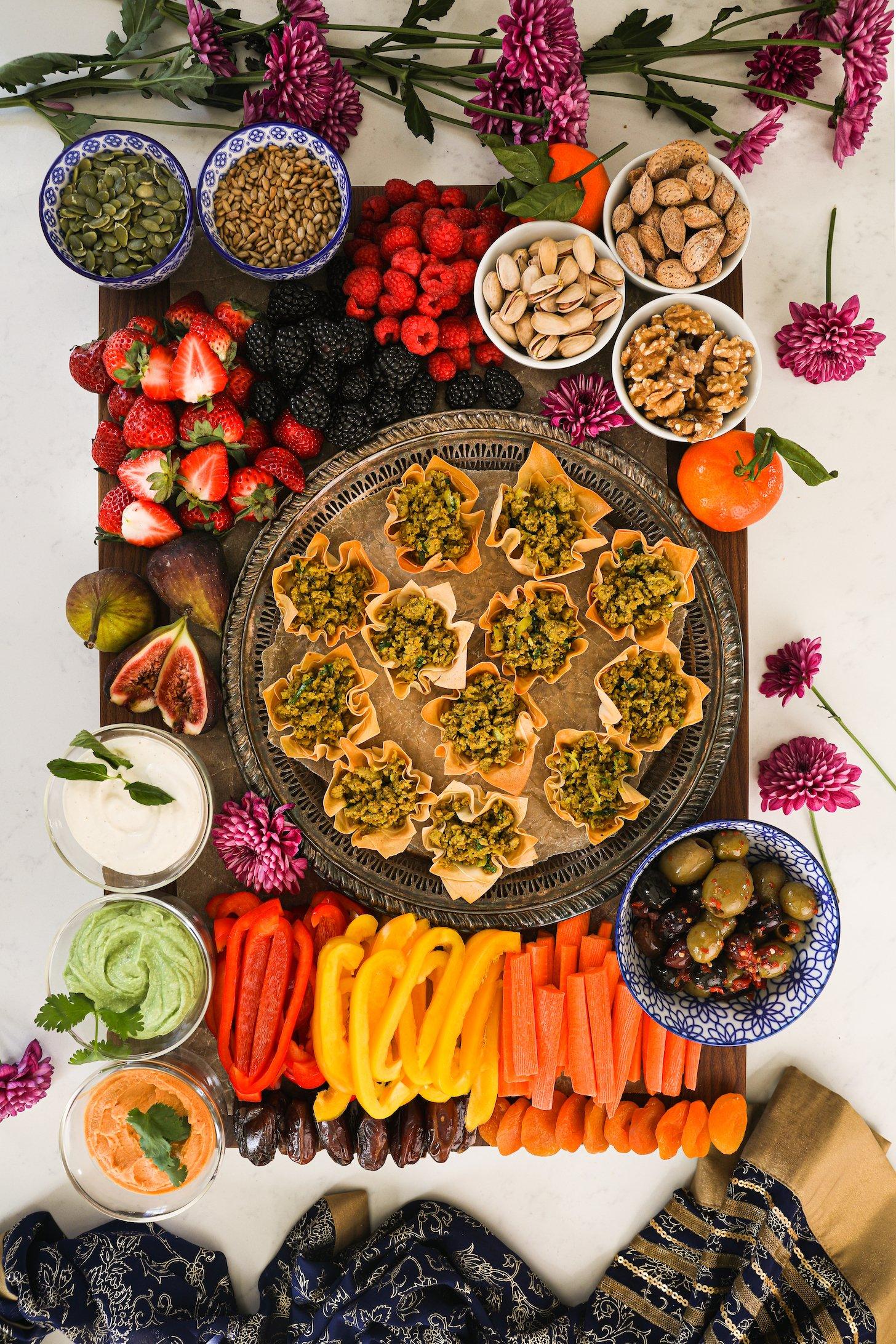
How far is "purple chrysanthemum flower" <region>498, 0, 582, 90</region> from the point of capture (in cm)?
184

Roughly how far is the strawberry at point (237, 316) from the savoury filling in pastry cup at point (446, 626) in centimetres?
70

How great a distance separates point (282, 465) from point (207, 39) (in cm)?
99

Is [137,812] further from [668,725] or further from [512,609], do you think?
[668,725]

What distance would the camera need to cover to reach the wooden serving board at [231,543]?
2.13 meters

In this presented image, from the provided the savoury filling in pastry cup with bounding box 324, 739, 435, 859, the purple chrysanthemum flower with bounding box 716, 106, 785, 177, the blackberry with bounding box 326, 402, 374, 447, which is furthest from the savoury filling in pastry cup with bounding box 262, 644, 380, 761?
the purple chrysanthemum flower with bounding box 716, 106, 785, 177

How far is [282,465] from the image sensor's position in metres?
2.03

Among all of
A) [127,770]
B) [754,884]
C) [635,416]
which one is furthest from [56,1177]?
[635,416]

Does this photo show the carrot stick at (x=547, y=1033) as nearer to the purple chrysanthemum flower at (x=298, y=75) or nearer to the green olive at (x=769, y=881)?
the green olive at (x=769, y=881)

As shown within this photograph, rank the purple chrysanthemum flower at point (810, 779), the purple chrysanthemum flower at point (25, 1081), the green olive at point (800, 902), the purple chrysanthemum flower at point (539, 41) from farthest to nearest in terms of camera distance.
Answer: the purple chrysanthemum flower at point (25, 1081)
the purple chrysanthemum flower at point (810, 779)
the green olive at point (800, 902)
the purple chrysanthemum flower at point (539, 41)

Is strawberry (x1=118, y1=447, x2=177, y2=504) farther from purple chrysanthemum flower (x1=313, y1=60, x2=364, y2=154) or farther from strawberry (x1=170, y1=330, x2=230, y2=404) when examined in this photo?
purple chrysanthemum flower (x1=313, y1=60, x2=364, y2=154)

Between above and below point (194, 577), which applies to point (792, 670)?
below

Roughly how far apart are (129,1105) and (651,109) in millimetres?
2734

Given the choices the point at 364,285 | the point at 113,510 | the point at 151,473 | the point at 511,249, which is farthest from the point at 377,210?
the point at 113,510

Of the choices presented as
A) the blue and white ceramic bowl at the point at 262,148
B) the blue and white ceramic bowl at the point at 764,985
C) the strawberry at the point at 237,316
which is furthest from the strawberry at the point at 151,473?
the blue and white ceramic bowl at the point at 764,985
